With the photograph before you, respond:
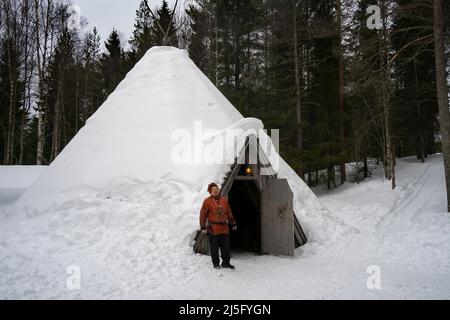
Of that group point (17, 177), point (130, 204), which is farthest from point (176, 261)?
point (17, 177)

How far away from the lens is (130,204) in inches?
273

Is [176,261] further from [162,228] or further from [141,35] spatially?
[141,35]

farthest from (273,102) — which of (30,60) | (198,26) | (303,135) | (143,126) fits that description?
(30,60)

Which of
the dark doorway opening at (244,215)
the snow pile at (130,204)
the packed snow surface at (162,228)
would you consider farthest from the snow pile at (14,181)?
the dark doorway opening at (244,215)

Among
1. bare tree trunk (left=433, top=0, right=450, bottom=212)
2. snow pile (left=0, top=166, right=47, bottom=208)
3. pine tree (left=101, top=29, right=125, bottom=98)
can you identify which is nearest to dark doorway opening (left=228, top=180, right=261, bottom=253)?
bare tree trunk (left=433, top=0, right=450, bottom=212)

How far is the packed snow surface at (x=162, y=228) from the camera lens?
4.91 metres

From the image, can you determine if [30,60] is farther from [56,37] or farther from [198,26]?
[198,26]

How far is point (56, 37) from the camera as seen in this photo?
17.7 meters

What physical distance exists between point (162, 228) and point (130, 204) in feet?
3.37

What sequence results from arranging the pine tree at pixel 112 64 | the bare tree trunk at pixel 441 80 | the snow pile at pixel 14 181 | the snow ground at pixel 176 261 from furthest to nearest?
the pine tree at pixel 112 64 → the snow pile at pixel 14 181 → the bare tree trunk at pixel 441 80 → the snow ground at pixel 176 261

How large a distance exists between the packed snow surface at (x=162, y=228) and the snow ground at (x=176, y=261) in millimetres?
24

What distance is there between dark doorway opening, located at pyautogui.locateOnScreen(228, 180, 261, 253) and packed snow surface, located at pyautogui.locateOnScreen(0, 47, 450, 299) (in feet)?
4.43

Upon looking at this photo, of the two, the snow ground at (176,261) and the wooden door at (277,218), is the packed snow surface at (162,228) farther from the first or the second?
the wooden door at (277,218)

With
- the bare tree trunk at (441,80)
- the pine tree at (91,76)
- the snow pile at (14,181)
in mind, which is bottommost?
the snow pile at (14,181)
